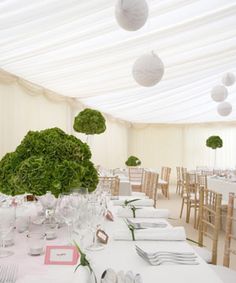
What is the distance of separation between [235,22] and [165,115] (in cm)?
683

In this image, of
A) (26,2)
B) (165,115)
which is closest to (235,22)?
(26,2)

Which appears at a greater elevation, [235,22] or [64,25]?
[235,22]

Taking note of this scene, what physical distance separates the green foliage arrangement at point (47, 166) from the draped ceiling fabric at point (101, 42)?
2110mm

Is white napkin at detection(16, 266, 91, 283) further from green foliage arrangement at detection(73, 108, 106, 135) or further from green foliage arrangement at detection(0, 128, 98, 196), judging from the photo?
green foliage arrangement at detection(73, 108, 106, 135)

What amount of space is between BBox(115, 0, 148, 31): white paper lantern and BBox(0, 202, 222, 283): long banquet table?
2205mm

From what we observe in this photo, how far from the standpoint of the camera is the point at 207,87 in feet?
30.5

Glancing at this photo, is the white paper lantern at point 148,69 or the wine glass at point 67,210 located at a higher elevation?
the white paper lantern at point 148,69

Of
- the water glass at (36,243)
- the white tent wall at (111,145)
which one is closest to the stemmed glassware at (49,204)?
the water glass at (36,243)

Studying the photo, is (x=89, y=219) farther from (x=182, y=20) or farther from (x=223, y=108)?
(x=223, y=108)

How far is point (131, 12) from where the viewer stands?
3.12 metres

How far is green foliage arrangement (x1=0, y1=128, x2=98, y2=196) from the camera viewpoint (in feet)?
5.60

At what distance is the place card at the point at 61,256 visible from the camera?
141 centimetres

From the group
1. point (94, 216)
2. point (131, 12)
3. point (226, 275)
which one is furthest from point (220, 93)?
point (94, 216)

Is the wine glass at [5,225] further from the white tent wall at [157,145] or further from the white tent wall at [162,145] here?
the white tent wall at [157,145]
